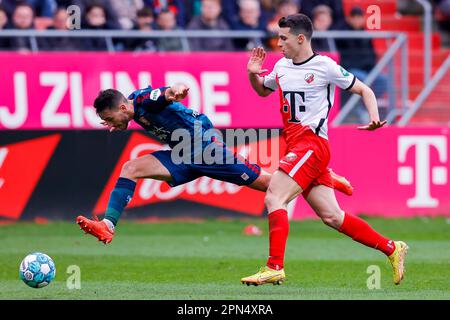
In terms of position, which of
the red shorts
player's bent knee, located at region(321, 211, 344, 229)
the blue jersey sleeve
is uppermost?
the blue jersey sleeve

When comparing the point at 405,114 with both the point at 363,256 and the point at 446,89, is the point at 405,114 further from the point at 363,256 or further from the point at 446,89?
the point at 363,256

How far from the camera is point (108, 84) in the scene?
1636 cm

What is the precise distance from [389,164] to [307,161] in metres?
7.55

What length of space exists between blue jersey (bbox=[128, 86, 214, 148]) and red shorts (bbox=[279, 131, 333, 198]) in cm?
123

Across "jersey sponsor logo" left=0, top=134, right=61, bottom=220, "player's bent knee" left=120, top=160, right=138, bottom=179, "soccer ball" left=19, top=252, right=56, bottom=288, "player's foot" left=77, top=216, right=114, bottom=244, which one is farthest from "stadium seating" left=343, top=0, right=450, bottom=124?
"soccer ball" left=19, top=252, right=56, bottom=288

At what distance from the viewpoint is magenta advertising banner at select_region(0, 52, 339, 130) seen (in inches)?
632

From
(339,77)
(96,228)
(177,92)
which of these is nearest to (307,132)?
(339,77)

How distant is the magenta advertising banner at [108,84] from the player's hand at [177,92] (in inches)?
257

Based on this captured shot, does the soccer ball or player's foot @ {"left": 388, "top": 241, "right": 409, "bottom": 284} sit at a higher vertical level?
the soccer ball

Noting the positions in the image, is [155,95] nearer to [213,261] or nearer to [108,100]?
[108,100]

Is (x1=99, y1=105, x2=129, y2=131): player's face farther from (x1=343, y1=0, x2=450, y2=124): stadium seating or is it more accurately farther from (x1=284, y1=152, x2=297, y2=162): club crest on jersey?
(x1=343, y1=0, x2=450, y2=124): stadium seating

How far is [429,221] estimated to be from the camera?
54.8 ft

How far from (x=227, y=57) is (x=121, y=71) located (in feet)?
5.51

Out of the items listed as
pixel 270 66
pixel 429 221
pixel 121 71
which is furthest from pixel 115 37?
pixel 429 221
